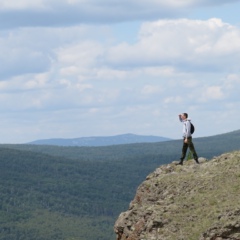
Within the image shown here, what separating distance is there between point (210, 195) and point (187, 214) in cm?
176

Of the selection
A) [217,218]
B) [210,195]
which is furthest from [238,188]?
[217,218]

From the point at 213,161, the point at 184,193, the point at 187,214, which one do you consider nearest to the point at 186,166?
the point at 213,161

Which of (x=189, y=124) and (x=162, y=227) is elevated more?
(x=189, y=124)

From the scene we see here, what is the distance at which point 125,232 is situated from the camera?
35438 millimetres

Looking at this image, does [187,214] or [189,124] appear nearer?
[187,214]

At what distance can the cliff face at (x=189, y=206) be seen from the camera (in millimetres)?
31406

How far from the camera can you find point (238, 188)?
3466cm

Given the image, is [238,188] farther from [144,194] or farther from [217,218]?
[144,194]

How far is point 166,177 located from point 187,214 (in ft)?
22.5

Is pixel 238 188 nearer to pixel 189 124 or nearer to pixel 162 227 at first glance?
pixel 162 227

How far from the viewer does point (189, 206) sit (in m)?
34.5

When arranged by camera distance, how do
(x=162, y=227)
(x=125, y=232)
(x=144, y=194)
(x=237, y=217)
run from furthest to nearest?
(x=144, y=194)
(x=125, y=232)
(x=162, y=227)
(x=237, y=217)

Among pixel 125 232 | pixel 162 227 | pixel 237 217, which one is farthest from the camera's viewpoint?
pixel 125 232

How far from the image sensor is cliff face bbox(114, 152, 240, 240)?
3141 centimetres
